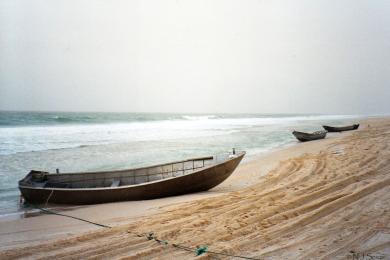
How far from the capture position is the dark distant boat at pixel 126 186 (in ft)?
22.3

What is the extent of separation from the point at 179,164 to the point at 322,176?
343 centimetres

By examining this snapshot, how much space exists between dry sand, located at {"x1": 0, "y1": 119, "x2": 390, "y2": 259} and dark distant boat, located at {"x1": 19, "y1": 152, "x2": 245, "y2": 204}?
28cm

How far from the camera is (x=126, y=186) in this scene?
680 centimetres

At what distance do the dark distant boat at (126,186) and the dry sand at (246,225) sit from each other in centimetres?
28

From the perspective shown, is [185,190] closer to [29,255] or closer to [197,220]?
[197,220]

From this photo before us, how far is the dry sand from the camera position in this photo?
357 centimetres

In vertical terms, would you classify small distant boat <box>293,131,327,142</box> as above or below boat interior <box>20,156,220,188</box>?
above

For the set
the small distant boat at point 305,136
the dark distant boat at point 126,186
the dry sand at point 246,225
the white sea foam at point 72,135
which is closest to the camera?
the dry sand at point 246,225
